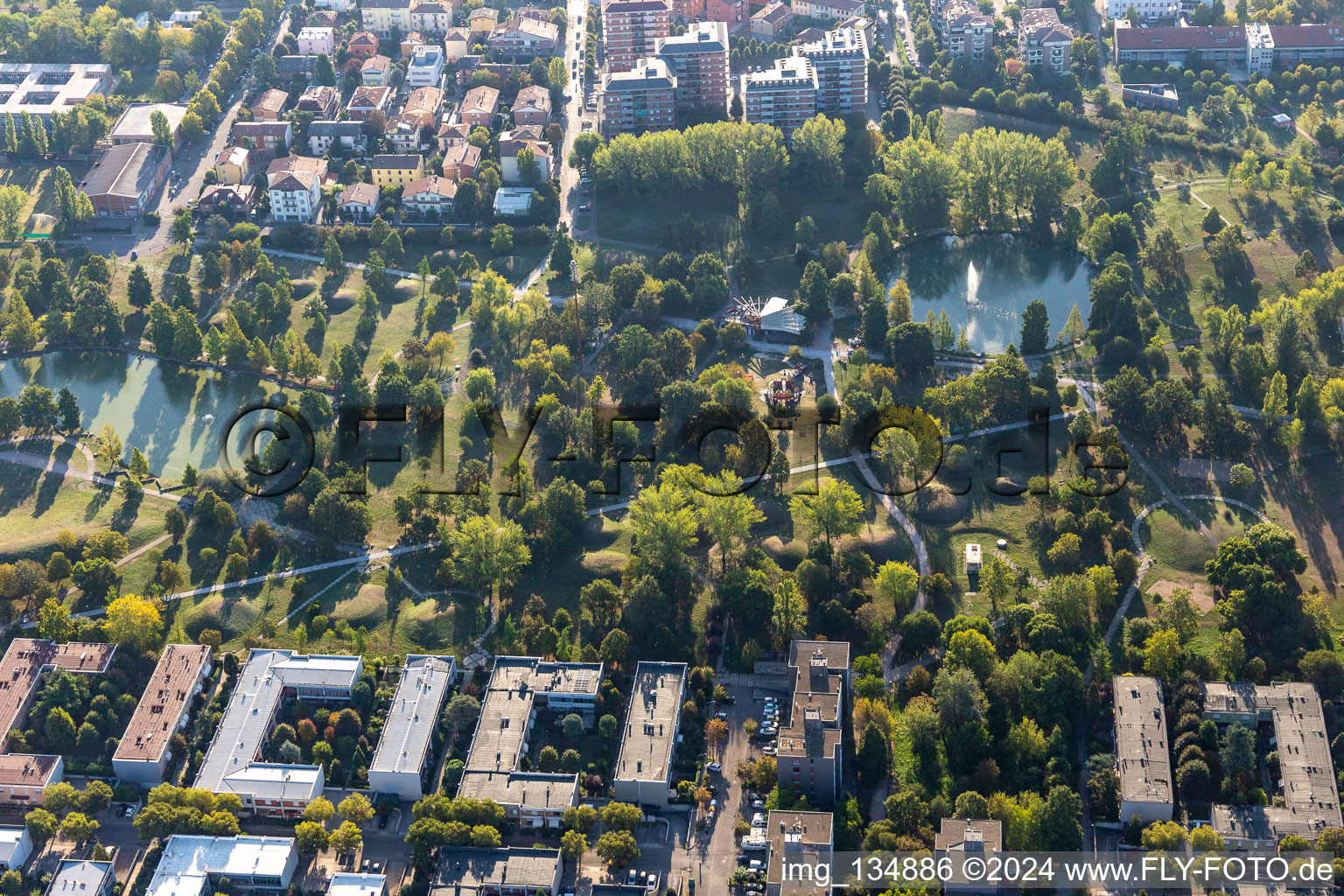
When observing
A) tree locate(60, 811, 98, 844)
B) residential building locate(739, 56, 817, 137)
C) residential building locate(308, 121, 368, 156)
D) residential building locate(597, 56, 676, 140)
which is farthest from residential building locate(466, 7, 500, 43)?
tree locate(60, 811, 98, 844)

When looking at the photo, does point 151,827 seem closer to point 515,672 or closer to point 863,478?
point 515,672

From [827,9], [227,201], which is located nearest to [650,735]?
[227,201]

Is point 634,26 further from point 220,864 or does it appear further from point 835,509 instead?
point 220,864

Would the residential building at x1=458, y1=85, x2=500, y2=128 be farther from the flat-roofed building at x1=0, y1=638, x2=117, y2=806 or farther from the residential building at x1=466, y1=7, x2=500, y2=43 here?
the flat-roofed building at x1=0, y1=638, x2=117, y2=806

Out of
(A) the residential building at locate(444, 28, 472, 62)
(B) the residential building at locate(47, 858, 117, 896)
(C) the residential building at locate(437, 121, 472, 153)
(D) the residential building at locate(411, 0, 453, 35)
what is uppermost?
(D) the residential building at locate(411, 0, 453, 35)

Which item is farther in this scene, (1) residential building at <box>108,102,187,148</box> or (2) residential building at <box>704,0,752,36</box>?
(2) residential building at <box>704,0,752,36</box>

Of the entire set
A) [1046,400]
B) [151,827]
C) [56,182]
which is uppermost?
[56,182]

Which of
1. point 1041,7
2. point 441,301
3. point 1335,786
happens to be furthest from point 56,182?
point 1335,786
